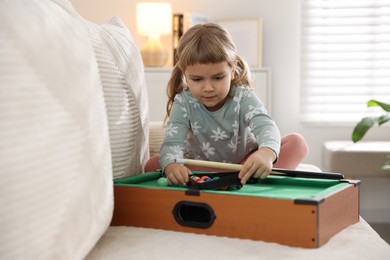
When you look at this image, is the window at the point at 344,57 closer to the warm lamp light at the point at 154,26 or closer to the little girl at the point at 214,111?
the warm lamp light at the point at 154,26

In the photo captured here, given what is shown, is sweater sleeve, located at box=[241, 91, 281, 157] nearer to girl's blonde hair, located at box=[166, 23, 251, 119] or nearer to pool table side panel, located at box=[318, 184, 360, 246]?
girl's blonde hair, located at box=[166, 23, 251, 119]

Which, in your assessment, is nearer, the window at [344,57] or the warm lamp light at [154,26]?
the warm lamp light at [154,26]

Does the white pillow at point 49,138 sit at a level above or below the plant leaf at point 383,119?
above

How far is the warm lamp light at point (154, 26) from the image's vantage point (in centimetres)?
377

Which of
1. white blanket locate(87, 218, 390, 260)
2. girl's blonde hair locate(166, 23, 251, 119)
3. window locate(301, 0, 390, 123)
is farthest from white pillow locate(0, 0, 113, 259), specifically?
window locate(301, 0, 390, 123)

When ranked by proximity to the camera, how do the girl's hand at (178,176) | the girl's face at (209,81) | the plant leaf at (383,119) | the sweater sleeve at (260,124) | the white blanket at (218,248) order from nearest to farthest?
the white blanket at (218,248)
the girl's hand at (178,176)
the sweater sleeve at (260,124)
the girl's face at (209,81)
the plant leaf at (383,119)

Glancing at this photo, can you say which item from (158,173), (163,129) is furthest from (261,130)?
(163,129)

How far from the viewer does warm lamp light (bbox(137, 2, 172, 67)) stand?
12.4 feet

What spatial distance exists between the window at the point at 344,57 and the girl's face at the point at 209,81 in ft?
8.09

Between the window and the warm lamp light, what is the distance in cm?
93

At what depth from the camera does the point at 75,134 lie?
3.04ft

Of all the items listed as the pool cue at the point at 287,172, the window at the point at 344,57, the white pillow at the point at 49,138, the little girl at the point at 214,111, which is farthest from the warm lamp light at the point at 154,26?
the white pillow at the point at 49,138

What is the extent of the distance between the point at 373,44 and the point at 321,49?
1.11ft

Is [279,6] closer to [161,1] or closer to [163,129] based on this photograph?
[161,1]
